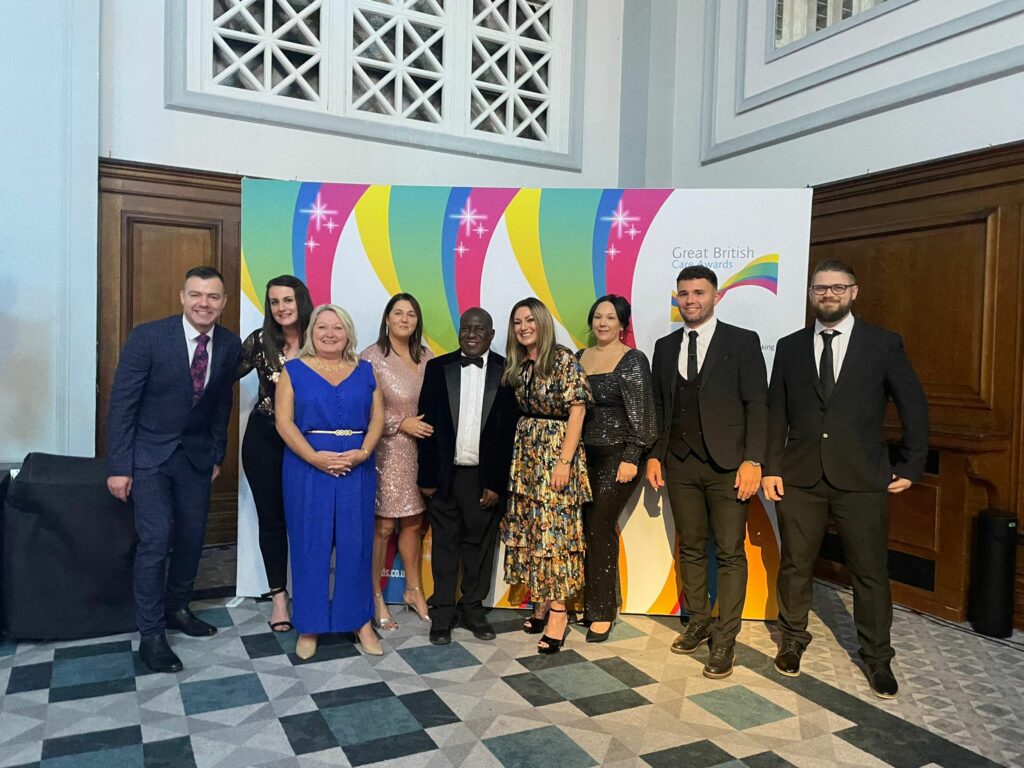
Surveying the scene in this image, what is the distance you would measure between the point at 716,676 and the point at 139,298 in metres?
4.23

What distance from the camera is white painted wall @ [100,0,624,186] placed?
482cm

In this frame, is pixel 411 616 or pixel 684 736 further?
pixel 411 616

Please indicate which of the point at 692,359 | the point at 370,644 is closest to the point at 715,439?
the point at 692,359

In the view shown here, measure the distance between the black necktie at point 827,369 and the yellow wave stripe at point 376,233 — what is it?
2.18 m

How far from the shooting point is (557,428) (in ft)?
11.4

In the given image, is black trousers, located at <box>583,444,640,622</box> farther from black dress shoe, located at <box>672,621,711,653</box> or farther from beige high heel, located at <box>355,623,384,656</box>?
beige high heel, located at <box>355,623,384,656</box>

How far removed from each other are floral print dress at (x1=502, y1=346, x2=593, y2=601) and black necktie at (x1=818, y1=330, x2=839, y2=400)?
101 centimetres

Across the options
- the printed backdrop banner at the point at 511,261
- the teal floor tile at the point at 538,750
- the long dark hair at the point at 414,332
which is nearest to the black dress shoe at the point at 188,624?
the printed backdrop banner at the point at 511,261

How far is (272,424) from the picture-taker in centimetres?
369

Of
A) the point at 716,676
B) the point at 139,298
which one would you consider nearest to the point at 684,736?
the point at 716,676

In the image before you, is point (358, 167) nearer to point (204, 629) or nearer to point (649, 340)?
point (649, 340)

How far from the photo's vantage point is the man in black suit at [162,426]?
321cm

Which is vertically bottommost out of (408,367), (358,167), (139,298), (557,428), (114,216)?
(557,428)

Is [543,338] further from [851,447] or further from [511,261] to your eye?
[851,447]
